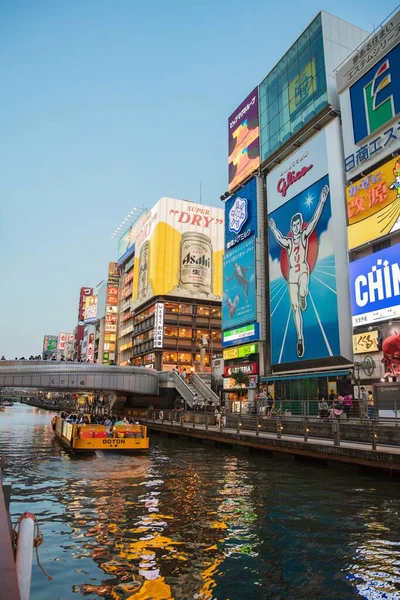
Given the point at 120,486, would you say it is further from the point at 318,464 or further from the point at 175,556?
the point at 318,464

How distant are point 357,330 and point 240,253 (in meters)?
28.4

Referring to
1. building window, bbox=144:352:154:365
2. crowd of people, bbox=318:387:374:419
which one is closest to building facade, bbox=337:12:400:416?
crowd of people, bbox=318:387:374:419

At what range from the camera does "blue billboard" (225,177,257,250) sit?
68.4 meters

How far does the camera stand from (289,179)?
60.1 metres

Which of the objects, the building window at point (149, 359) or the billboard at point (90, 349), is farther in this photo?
the billboard at point (90, 349)

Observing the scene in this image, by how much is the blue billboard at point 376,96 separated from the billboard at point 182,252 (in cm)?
6068

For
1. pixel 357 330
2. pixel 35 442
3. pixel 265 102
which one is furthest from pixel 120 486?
pixel 265 102

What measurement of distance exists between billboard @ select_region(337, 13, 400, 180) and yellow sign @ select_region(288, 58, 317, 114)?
6.41 m

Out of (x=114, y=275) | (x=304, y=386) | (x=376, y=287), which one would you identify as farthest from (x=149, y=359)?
(x=376, y=287)

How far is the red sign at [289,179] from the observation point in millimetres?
57125

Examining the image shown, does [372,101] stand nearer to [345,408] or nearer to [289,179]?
[289,179]

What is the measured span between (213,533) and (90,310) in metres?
166

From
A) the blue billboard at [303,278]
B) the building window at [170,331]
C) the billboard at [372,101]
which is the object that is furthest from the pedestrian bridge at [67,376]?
the billboard at [372,101]

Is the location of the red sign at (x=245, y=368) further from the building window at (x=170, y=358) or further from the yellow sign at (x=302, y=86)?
the yellow sign at (x=302, y=86)
